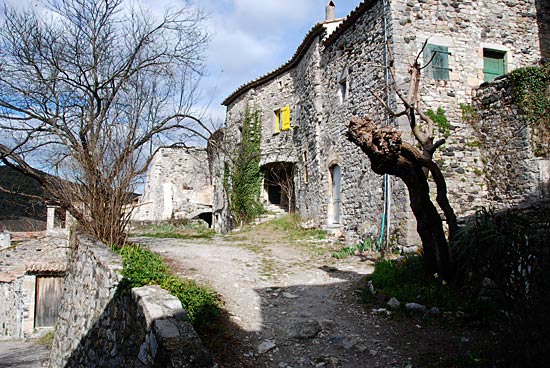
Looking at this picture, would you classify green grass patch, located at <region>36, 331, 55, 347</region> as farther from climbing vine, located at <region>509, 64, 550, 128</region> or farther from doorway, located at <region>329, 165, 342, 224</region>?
climbing vine, located at <region>509, 64, 550, 128</region>

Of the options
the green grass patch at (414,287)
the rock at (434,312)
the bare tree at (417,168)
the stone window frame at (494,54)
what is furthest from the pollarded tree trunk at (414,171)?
the stone window frame at (494,54)

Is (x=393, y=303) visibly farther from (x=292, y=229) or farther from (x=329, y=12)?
(x=329, y=12)

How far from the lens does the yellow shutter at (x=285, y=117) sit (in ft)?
49.0

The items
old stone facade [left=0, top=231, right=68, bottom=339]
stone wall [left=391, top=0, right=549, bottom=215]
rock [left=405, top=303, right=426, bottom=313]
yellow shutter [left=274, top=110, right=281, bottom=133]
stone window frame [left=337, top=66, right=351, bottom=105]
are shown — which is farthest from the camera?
yellow shutter [left=274, top=110, right=281, bottom=133]

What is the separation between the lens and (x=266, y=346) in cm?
400

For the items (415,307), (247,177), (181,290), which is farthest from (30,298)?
(415,307)

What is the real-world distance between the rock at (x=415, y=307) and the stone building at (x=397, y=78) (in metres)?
3.39

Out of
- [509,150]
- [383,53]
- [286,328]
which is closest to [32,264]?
[286,328]

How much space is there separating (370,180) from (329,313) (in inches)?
201

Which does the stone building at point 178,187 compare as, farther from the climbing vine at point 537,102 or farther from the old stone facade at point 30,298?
the climbing vine at point 537,102

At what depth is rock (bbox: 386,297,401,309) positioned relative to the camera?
15.9 ft

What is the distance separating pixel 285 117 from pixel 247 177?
2892 millimetres

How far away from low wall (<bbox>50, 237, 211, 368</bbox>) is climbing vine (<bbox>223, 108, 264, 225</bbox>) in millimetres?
8850

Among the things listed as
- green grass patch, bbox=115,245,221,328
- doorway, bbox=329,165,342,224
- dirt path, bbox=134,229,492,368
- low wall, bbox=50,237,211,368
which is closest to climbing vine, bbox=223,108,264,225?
doorway, bbox=329,165,342,224
